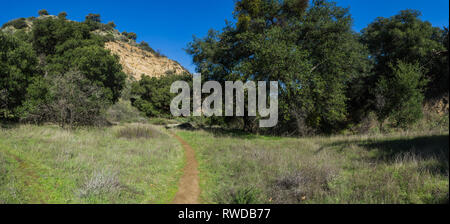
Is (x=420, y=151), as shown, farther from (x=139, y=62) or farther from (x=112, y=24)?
(x=112, y=24)

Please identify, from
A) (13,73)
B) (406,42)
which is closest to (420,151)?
(13,73)

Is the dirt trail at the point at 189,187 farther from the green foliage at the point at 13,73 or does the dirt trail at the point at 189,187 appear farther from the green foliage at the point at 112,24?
the green foliage at the point at 112,24

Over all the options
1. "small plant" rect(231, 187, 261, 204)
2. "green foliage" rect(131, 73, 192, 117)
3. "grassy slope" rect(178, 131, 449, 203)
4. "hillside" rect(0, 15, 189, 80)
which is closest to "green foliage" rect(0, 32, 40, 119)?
"grassy slope" rect(178, 131, 449, 203)

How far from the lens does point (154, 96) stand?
1843 inches

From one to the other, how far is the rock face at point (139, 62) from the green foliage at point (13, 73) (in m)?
46.7

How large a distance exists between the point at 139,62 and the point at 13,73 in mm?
56751

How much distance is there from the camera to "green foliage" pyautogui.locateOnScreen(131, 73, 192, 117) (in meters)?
46.2

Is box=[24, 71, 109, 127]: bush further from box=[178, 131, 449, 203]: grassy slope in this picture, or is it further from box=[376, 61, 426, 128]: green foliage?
box=[376, 61, 426, 128]: green foliage

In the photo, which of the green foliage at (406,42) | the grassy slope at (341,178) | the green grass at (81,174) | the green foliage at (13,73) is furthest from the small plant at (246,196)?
the green foliage at (406,42)

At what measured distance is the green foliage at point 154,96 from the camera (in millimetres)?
46156

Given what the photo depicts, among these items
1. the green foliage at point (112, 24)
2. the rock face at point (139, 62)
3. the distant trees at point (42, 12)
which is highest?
the green foliage at point (112, 24)

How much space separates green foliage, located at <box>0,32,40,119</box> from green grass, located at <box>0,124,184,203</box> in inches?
274

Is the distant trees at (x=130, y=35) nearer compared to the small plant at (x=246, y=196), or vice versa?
the small plant at (x=246, y=196)

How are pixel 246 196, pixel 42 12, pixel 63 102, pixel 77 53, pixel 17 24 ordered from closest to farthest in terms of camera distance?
1. pixel 246 196
2. pixel 63 102
3. pixel 77 53
4. pixel 17 24
5. pixel 42 12
